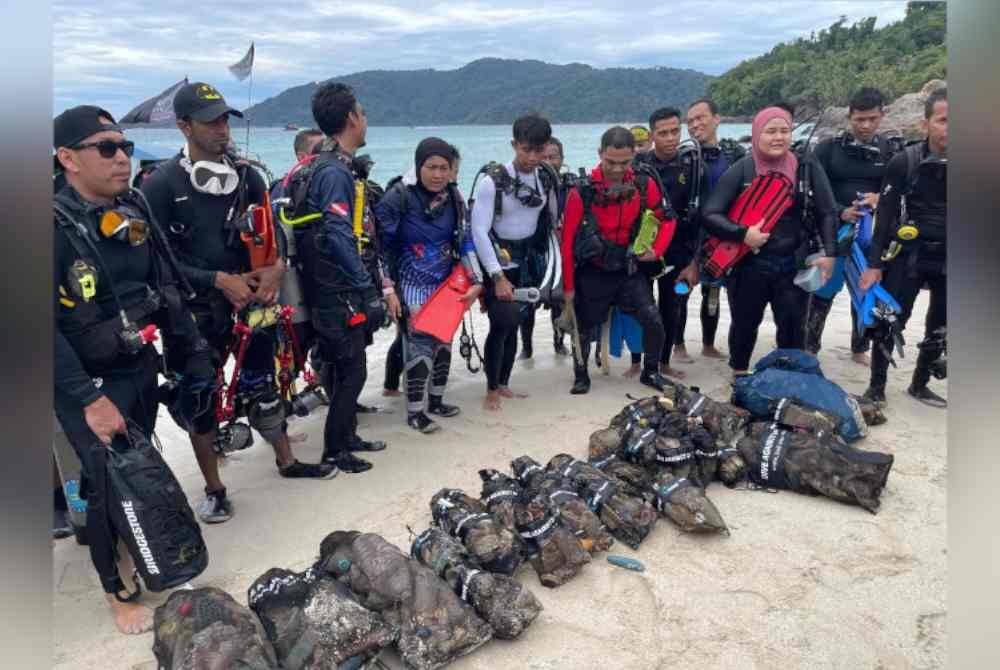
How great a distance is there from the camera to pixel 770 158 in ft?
17.0

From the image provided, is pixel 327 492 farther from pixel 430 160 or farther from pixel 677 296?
pixel 677 296

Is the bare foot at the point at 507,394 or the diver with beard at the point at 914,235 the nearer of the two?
the diver with beard at the point at 914,235

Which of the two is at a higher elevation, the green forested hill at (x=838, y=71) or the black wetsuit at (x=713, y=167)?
the green forested hill at (x=838, y=71)

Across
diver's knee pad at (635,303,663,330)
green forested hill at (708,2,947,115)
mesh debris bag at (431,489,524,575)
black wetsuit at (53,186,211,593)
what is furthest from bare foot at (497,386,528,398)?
green forested hill at (708,2,947,115)

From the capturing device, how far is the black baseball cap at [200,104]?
11.4 ft

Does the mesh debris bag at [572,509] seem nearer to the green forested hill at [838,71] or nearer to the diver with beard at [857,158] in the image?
the diver with beard at [857,158]

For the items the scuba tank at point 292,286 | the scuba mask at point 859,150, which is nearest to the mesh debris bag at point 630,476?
the scuba tank at point 292,286

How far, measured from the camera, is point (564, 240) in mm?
5375

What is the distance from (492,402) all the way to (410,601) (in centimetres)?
272

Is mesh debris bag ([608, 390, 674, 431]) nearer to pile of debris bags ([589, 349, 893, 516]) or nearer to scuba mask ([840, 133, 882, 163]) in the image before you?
pile of debris bags ([589, 349, 893, 516])

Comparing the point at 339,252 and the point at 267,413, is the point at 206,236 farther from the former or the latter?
the point at 267,413

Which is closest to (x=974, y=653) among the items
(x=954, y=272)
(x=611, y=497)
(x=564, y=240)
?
(x=954, y=272)

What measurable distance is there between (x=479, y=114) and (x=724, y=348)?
1645 cm

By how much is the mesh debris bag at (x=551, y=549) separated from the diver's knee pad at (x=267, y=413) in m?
1.62
